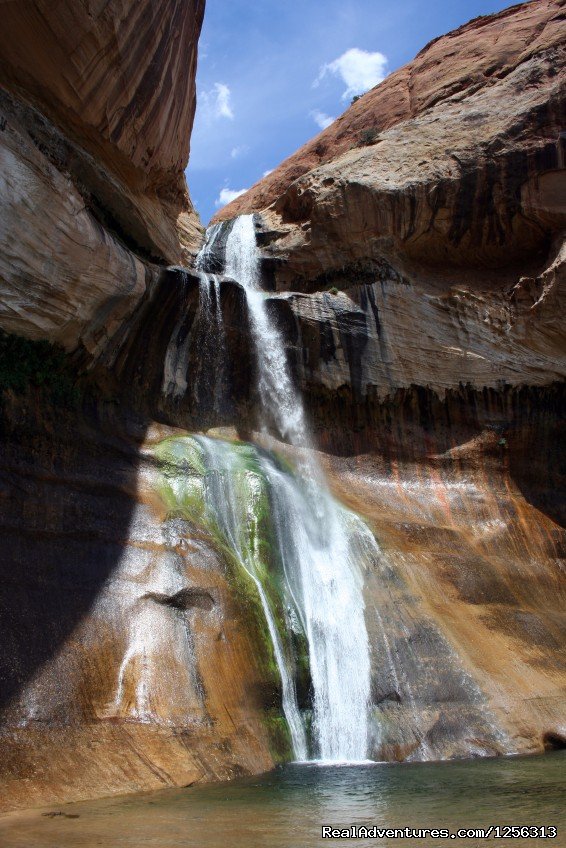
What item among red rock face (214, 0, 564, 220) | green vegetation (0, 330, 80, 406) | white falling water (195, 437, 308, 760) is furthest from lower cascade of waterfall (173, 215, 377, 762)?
red rock face (214, 0, 564, 220)

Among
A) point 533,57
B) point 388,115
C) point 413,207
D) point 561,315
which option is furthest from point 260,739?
point 388,115

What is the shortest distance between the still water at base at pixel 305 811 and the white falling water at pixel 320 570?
1.88 m

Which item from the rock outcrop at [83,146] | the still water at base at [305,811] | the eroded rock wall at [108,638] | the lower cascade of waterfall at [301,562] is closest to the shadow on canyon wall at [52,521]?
the eroded rock wall at [108,638]

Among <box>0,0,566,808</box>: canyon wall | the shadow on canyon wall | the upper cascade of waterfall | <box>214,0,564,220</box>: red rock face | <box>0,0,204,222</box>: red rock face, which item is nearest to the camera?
the shadow on canyon wall

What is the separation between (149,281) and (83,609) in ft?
26.9

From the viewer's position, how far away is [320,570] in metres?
12.8

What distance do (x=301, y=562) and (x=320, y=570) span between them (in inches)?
15.5

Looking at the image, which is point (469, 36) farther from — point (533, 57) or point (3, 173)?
point (3, 173)

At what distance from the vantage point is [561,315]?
1831 centimetres

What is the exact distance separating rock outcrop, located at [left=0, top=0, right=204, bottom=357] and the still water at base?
822cm

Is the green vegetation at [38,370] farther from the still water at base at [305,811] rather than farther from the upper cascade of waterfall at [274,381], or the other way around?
the still water at base at [305,811]

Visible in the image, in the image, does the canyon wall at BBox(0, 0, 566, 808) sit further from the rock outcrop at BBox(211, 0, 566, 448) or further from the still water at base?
the still water at base

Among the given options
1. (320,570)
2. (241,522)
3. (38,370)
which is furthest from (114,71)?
(320,570)

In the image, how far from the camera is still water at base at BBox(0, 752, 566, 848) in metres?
5.26
